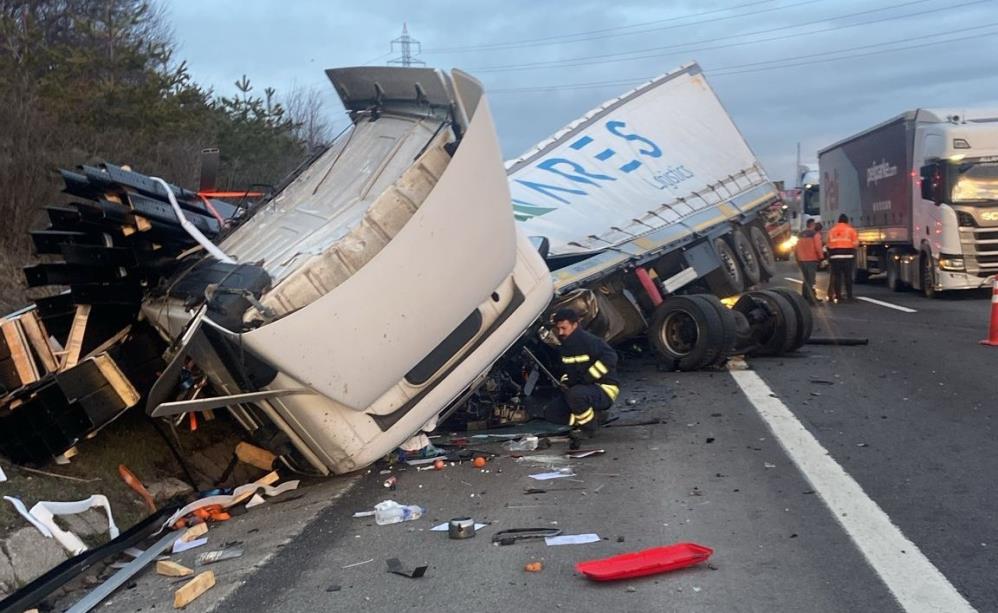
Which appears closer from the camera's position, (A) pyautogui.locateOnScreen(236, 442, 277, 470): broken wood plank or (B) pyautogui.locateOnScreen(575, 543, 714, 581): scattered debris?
(B) pyautogui.locateOnScreen(575, 543, 714, 581): scattered debris

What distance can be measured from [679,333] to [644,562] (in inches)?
250

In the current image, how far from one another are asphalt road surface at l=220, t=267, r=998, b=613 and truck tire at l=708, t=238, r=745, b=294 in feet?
12.7

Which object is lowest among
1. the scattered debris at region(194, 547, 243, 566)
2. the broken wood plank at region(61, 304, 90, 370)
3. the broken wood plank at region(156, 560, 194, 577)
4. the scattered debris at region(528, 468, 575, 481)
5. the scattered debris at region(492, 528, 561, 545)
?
the scattered debris at region(528, 468, 575, 481)

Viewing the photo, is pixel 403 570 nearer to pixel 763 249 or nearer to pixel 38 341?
pixel 38 341

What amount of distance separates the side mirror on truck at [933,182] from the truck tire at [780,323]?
26.2 ft

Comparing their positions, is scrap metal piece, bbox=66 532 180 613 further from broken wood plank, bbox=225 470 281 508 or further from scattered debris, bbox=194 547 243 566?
broken wood plank, bbox=225 470 281 508

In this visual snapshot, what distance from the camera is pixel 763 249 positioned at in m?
14.8

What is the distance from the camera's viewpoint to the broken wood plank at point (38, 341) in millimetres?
6426

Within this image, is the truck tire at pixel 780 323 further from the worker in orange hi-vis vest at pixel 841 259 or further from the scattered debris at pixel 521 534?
the worker in orange hi-vis vest at pixel 841 259

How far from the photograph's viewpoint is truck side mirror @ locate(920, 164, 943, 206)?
17.3m

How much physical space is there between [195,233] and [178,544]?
1.79m

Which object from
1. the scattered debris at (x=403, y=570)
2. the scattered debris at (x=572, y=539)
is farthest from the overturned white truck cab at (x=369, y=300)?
the scattered debris at (x=572, y=539)

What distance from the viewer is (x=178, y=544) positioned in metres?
5.37

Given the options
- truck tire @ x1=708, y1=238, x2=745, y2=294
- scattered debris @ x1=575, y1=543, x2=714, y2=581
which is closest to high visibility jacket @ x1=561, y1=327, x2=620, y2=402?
scattered debris @ x1=575, y1=543, x2=714, y2=581
